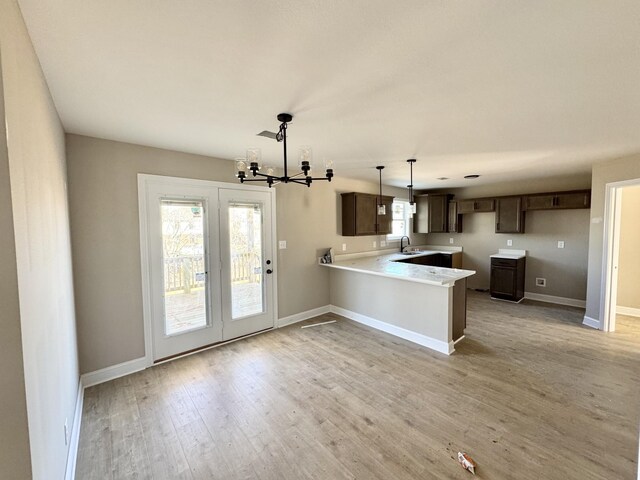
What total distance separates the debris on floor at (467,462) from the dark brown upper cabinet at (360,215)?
352 centimetres

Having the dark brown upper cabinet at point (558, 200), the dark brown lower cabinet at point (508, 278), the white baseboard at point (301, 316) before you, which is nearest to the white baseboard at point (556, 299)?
the dark brown lower cabinet at point (508, 278)

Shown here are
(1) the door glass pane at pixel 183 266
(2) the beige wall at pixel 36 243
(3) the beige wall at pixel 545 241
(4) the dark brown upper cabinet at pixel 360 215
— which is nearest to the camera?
(2) the beige wall at pixel 36 243

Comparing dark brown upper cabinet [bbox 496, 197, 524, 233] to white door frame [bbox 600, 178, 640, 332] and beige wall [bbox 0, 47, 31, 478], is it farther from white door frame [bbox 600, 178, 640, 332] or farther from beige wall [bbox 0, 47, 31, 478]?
beige wall [bbox 0, 47, 31, 478]

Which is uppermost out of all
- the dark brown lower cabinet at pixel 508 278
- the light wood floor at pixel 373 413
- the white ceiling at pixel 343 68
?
the white ceiling at pixel 343 68

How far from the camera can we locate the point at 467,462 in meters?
1.76

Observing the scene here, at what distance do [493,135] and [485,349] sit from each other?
247cm

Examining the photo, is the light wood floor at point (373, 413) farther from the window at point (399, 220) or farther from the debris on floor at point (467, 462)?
the window at point (399, 220)

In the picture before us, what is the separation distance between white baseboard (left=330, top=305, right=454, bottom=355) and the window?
2.37m

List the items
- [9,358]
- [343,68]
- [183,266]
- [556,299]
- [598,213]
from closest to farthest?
[9,358] < [343,68] < [183,266] < [598,213] < [556,299]

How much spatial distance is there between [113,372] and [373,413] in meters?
2.62

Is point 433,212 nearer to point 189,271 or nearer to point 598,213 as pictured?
point 598,213

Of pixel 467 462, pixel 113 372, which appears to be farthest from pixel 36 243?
pixel 467 462

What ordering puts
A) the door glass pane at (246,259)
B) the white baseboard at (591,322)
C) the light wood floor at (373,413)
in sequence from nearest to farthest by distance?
Answer: the light wood floor at (373,413), the door glass pane at (246,259), the white baseboard at (591,322)

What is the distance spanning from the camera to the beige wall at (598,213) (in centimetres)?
361
